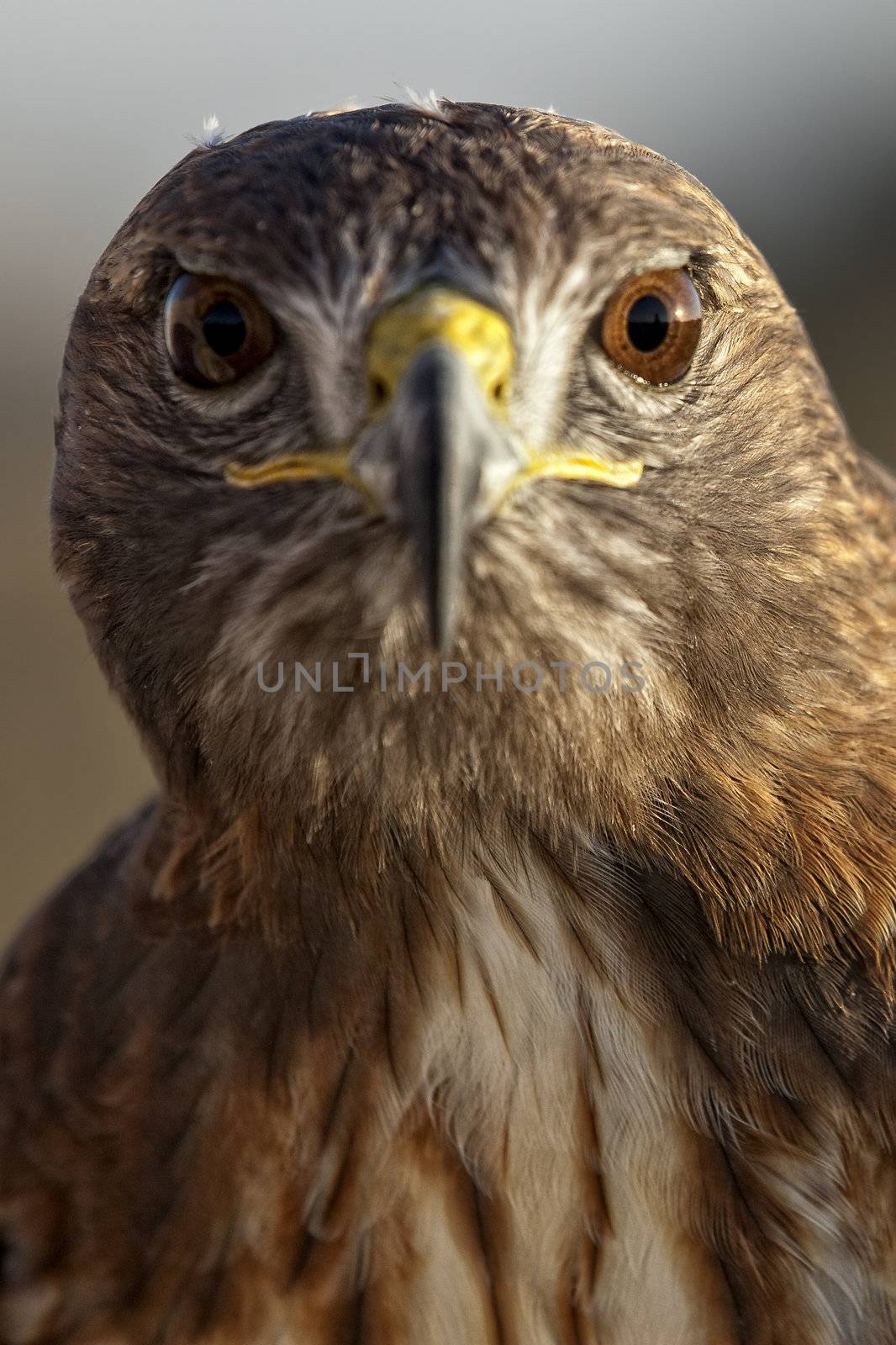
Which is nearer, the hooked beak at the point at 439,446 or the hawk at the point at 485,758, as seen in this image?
the hooked beak at the point at 439,446

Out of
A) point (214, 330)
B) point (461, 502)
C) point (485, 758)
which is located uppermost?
point (214, 330)

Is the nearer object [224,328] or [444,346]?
[444,346]

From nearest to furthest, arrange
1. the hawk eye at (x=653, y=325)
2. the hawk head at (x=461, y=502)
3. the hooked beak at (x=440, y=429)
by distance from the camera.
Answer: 1. the hooked beak at (x=440, y=429)
2. the hawk head at (x=461, y=502)
3. the hawk eye at (x=653, y=325)

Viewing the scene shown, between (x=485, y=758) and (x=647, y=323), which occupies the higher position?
(x=647, y=323)

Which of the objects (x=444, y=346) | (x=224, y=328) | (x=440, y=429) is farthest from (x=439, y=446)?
(x=224, y=328)

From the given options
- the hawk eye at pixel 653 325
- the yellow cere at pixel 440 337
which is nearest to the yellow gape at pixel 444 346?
the yellow cere at pixel 440 337

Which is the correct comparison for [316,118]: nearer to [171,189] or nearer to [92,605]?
[171,189]

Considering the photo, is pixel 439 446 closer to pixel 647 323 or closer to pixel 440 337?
pixel 440 337

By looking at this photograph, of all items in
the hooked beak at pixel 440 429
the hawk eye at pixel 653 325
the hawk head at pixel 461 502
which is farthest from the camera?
the hawk eye at pixel 653 325

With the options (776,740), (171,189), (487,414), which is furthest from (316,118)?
(776,740)

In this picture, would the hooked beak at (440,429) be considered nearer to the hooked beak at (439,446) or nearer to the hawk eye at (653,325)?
the hooked beak at (439,446)
